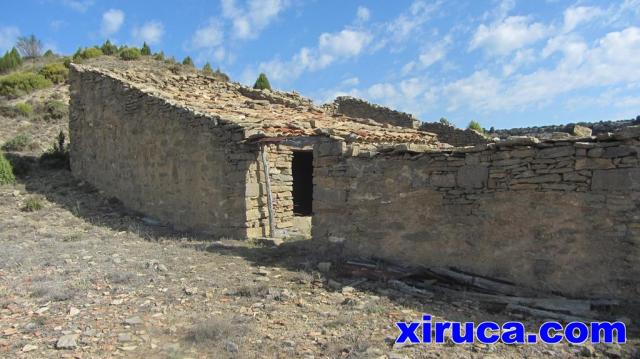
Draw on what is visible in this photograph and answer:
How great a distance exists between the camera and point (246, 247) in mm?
7887

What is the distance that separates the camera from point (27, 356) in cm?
381

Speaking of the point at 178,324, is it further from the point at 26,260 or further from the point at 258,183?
the point at 258,183

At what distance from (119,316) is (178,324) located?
0.69m

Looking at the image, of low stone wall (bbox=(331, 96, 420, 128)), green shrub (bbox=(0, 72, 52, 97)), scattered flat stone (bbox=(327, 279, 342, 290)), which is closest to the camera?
scattered flat stone (bbox=(327, 279, 342, 290))

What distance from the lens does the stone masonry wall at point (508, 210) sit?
4.76m

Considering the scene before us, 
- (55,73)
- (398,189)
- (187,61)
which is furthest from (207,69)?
(398,189)

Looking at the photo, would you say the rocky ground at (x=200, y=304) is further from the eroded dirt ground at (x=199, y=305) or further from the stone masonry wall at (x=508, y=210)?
the stone masonry wall at (x=508, y=210)

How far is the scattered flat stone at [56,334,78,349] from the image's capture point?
3971 millimetres

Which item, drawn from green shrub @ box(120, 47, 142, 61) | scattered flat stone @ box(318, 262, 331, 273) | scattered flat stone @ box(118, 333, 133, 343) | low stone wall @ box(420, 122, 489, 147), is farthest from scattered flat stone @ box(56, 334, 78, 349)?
green shrub @ box(120, 47, 142, 61)

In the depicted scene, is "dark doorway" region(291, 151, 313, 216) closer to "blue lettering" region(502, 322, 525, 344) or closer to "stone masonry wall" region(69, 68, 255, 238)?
"stone masonry wall" region(69, 68, 255, 238)

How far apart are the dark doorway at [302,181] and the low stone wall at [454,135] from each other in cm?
408

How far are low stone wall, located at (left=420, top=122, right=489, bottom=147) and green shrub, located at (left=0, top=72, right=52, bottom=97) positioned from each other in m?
19.0

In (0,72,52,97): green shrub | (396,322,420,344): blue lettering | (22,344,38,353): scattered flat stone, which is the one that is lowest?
(22,344,38,353): scattered flat stone

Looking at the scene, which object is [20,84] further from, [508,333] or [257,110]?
[508,333]
